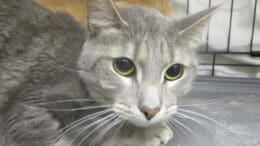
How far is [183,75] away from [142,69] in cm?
16

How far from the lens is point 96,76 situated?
117cm

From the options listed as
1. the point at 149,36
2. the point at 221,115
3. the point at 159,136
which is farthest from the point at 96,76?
the point at 221,115

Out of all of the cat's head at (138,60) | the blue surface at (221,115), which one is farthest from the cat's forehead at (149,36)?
the blue surface at (221,115)

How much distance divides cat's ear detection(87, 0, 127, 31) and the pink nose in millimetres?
266

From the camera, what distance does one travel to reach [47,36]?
1363 mm

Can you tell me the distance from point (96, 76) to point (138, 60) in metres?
0.14

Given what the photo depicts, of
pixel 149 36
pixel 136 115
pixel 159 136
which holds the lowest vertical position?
pixel 159 136

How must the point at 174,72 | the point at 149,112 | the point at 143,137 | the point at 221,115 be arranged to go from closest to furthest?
1. the point at 149,112
2. the point at 174,72
3. the point at 143,137
4. the point at 221,115

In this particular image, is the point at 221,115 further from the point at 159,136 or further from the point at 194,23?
the point at 194,23

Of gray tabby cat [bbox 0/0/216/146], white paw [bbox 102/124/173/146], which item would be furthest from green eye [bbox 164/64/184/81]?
white paw [bbox 102/124/173/146]

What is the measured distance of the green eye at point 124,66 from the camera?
3.71ft

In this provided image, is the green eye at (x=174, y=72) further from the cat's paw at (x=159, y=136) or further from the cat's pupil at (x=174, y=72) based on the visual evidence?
the cat's paw at (x=159, y=136)

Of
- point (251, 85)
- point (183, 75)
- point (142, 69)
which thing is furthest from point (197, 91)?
point (142, 69)

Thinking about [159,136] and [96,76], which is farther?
[159,136]
